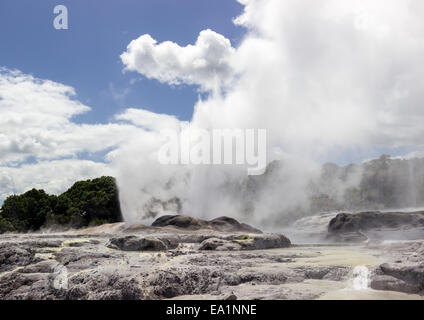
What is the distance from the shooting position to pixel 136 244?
57.8 feet

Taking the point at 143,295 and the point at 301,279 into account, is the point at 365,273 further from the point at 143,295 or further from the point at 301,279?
the point at 143,295

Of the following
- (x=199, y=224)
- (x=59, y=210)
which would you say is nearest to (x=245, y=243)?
(x=199, y=224)

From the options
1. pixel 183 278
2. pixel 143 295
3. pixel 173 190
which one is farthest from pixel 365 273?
pixel 173 190

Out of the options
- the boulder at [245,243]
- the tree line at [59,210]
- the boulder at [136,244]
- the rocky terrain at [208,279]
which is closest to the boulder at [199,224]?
the boulder at [245,243]

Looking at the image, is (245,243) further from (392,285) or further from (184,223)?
(184,223)

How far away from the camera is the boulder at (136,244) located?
17578 mm

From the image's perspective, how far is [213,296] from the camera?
9.19m

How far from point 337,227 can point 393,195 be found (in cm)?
4803

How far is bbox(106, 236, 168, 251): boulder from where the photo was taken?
57.7ft

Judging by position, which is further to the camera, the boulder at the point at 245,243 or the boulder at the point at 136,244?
the boulder at the point at 245,243

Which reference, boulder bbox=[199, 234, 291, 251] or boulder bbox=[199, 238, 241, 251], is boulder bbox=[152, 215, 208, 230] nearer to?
boulder bbox=[199, 234, 291, 251]

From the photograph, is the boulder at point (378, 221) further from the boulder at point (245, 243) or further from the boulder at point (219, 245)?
the boulder at point (219, 245)
